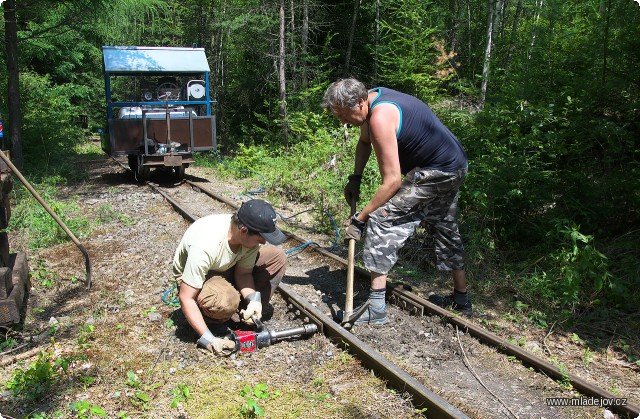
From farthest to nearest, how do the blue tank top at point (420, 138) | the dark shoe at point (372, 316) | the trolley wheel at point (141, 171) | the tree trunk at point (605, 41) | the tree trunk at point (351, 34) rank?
the tree trunk at point (351, 34)
the trolley wheel at point (141, 171)
the tree trunk at point (605, 41)
the dark shoe at point (372, 316)
the blue tank top at point (420, 138)

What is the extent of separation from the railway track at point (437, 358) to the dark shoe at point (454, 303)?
0.22 metres

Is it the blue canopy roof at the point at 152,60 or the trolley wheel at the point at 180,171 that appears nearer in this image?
the blue canopy roof at the point at 152,60

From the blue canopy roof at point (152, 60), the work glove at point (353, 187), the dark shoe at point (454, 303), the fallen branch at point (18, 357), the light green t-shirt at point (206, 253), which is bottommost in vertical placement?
the fallen branch at point (18, 357)

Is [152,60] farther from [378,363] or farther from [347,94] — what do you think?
[378,363]

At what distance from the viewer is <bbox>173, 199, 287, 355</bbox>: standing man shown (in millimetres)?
3609

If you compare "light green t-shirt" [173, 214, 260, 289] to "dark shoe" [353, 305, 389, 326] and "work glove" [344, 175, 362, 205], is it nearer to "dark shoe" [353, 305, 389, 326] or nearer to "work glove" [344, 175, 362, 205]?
"dark shoe" [353, 305, 389, 326]

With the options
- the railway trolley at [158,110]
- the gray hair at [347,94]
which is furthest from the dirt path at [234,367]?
the railway trolley at [158,110]

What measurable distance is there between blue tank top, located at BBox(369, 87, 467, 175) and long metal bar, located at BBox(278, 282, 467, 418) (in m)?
1.59

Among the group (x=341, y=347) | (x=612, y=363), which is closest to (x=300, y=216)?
(x=341, y=347)

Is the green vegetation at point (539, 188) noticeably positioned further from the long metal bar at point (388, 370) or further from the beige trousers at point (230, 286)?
the beige trousers at point (230, 286)

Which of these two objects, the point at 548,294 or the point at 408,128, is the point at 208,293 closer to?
the point at 408,128

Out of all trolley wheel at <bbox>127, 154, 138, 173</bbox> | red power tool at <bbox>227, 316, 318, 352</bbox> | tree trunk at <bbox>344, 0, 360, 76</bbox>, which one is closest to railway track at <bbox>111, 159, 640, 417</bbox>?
red power tool at <bbox>227, 316, 318, 352</bbox>

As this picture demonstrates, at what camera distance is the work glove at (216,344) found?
12.3 ft

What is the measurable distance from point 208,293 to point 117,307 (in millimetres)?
1513
